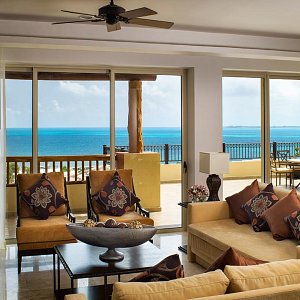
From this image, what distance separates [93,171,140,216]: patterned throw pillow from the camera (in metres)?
5.92

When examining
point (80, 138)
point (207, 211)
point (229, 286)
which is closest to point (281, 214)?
point (207, 211)

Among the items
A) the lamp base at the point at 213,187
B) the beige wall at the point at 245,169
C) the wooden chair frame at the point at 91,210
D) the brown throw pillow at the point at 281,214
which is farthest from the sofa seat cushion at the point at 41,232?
the beige wall at the point at 245,169

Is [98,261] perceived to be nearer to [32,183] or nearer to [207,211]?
[207,211]

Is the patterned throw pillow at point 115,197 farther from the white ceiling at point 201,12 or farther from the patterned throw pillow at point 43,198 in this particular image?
the white ceiling at point 201,12

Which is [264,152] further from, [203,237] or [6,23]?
[6,23]

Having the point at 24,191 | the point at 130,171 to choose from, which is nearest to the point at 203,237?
the point at 130,171

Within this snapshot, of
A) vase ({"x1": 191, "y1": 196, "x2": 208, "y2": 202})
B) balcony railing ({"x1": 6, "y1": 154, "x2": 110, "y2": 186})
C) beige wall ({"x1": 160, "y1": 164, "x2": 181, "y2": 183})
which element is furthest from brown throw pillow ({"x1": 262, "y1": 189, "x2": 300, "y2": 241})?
balcony railing ({"x1": 6, "y1": 154, "x2": 110, "y2": 186})

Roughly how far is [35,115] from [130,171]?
149 cm

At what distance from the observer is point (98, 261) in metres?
3.82

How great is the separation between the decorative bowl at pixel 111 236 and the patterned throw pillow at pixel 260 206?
144cm

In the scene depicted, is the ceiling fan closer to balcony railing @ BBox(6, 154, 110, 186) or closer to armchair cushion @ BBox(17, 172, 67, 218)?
armchair cushion @ BBox(17, 172, 67, 218)

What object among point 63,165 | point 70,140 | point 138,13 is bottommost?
point 63,165

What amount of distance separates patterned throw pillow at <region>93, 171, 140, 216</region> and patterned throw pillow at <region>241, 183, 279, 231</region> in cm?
159

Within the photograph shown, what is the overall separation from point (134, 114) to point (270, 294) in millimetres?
4827
